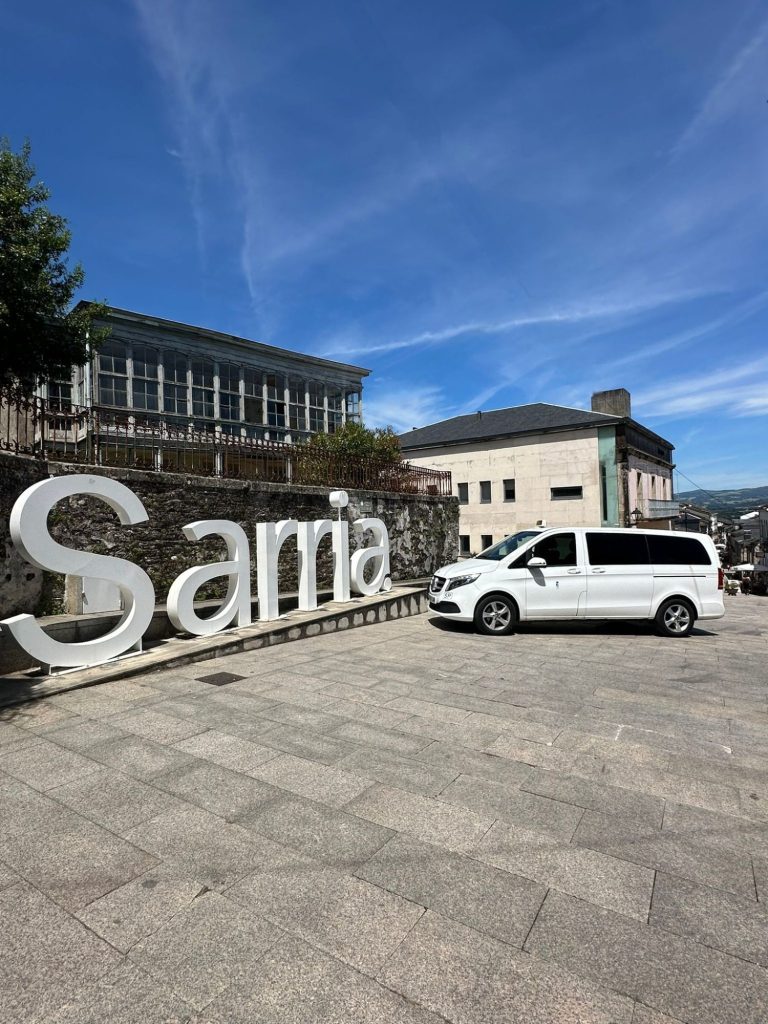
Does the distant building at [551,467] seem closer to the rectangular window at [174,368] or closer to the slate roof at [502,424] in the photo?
the slate roof at [502,424]

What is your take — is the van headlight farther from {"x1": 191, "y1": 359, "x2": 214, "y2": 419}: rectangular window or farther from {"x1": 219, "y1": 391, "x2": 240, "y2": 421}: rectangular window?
{"x1": 219, "y1": 391, "x2": 240, "y2": 421}: rectangular window

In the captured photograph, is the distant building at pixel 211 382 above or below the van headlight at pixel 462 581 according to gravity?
above

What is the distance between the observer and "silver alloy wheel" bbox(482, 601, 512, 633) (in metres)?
9.48

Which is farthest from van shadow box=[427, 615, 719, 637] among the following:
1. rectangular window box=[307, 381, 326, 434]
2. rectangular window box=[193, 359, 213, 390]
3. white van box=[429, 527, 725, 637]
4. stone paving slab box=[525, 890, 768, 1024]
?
rectangular window box=[307, 381, 326, 434]

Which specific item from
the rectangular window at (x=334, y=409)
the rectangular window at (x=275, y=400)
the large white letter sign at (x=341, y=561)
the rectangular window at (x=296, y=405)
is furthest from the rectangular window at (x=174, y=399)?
the large white letter sign at (x=341, y=561)

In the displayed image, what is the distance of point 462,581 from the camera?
9633 millimetres

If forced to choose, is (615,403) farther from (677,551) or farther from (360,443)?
(677,551)

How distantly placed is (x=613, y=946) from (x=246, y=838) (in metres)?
1.91

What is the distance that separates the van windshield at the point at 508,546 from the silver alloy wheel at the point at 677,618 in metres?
2.69

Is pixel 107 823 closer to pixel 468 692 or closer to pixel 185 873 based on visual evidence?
pixel 185 873

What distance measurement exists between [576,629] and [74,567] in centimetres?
862

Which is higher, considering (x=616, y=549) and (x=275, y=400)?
(x=275, y=400)

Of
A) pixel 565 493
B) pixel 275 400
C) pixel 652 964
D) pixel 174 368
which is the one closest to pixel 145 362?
Answer: pixel 174 368

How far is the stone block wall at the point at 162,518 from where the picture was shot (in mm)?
7500
